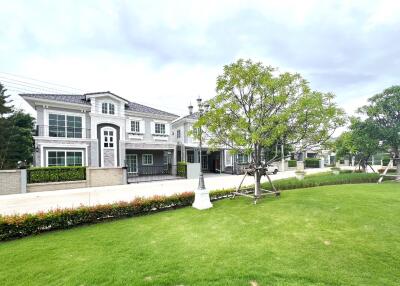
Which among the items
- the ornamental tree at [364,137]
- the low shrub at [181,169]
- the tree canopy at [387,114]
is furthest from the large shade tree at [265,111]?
the low shrub at [181,169]

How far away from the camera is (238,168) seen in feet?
85.4

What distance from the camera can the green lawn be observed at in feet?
12.3

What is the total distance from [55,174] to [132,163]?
911 centimetres

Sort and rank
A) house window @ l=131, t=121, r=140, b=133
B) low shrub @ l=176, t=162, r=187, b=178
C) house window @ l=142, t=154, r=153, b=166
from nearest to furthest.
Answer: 1. low shrub @ l=176, t=162, r=187, b=178
2. house window @ l=131, t=121, r=140, b=133
3. house window @ l=142, t=154, r=153, b=166

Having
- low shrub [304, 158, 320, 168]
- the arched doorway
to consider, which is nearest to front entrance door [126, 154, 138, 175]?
the arched doorway

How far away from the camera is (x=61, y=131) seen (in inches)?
724

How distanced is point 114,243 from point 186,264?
2231 mm

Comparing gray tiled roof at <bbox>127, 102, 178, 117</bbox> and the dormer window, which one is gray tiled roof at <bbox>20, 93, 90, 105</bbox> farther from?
gray tiled roof at <bbox>127, 102, 178, 117</bbox>

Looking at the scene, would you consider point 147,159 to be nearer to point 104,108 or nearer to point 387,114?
point 104,108

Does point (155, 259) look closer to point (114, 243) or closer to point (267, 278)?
point (114, 243)

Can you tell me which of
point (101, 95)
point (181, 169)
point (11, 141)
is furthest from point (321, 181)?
point (11, 141)

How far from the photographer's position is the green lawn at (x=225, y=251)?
3.75 metres

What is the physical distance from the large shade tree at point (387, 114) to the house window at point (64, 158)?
22.7m

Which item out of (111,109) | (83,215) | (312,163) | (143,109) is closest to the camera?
(83,215)
